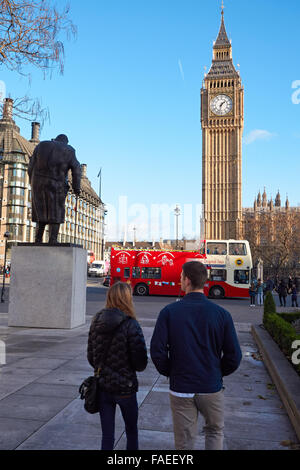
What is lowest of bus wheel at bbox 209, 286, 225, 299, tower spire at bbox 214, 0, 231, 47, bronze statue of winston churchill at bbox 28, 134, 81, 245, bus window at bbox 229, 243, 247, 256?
bus wheel at bbox 209, 286, 225, 299

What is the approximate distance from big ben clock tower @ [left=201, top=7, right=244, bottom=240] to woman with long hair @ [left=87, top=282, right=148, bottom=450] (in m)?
85.1

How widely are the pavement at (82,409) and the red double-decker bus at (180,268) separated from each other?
67.1ft

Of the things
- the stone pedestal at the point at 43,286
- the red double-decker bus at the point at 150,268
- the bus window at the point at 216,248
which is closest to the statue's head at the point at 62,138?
the stone pedestal at the point at 43,286

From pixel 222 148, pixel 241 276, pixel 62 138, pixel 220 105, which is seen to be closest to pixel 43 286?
pixel 62 138

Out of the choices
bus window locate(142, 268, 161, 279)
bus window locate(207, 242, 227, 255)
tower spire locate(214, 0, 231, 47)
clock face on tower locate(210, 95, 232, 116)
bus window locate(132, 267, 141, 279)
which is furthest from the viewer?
tower spire locate(214, 0, 231, 47)

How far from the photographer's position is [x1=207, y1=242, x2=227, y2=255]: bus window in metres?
28.5

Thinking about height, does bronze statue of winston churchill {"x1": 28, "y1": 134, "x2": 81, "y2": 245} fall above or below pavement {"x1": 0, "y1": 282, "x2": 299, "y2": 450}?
above

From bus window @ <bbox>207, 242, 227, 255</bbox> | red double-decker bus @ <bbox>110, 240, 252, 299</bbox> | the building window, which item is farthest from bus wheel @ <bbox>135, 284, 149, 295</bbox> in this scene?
bus window @ <bbox>207, 242, 227, 255</bbox>

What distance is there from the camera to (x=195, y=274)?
305cm

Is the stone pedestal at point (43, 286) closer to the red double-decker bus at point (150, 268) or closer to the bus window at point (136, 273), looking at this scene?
the red double-decker bus at point (150, 268)

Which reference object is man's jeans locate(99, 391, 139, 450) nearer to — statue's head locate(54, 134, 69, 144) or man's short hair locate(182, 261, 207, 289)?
man's short hair locate(182, 261, 207, 289)
